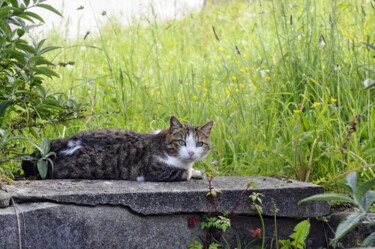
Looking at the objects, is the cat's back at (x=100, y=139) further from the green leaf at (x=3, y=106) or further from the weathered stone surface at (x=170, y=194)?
the green leaf at (x=3, y=106)

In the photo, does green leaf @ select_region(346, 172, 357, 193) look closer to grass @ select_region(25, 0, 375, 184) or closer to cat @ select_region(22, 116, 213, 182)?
grass @ select_region(25, 0, 375, 184)

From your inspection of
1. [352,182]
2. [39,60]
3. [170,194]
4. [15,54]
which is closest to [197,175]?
[170,194]

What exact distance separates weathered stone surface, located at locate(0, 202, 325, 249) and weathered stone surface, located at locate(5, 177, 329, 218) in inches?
1.8

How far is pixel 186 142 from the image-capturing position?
342cm

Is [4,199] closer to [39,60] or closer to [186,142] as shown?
[39,60]

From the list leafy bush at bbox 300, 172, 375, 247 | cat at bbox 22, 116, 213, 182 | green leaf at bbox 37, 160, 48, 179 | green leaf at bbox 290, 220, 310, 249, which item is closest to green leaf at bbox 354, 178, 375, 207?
leafy bush at bbox 300, 172, 375, 247

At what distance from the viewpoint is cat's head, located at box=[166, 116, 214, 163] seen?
339cm

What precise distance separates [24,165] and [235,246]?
134 cm

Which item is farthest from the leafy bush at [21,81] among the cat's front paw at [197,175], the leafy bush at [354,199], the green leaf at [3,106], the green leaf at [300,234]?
the leafy bush at [354,199]

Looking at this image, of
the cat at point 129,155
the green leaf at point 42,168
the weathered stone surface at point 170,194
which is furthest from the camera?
the cat at point 129,155

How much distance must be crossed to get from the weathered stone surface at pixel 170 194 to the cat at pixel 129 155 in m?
0.19

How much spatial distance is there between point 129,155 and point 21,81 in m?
0.83

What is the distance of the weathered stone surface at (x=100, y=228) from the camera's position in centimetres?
254

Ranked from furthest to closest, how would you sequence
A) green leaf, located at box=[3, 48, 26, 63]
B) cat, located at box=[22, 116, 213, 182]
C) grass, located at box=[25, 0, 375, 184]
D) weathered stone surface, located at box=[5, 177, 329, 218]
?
grass, located at box=[25, 0, 375, 184], cat, located at box=[22, 116, 213, 182], green leaf, located at box=[3, 48, 26, 63], weathered stone surface, located at box=[5, 177, 329, 218]
